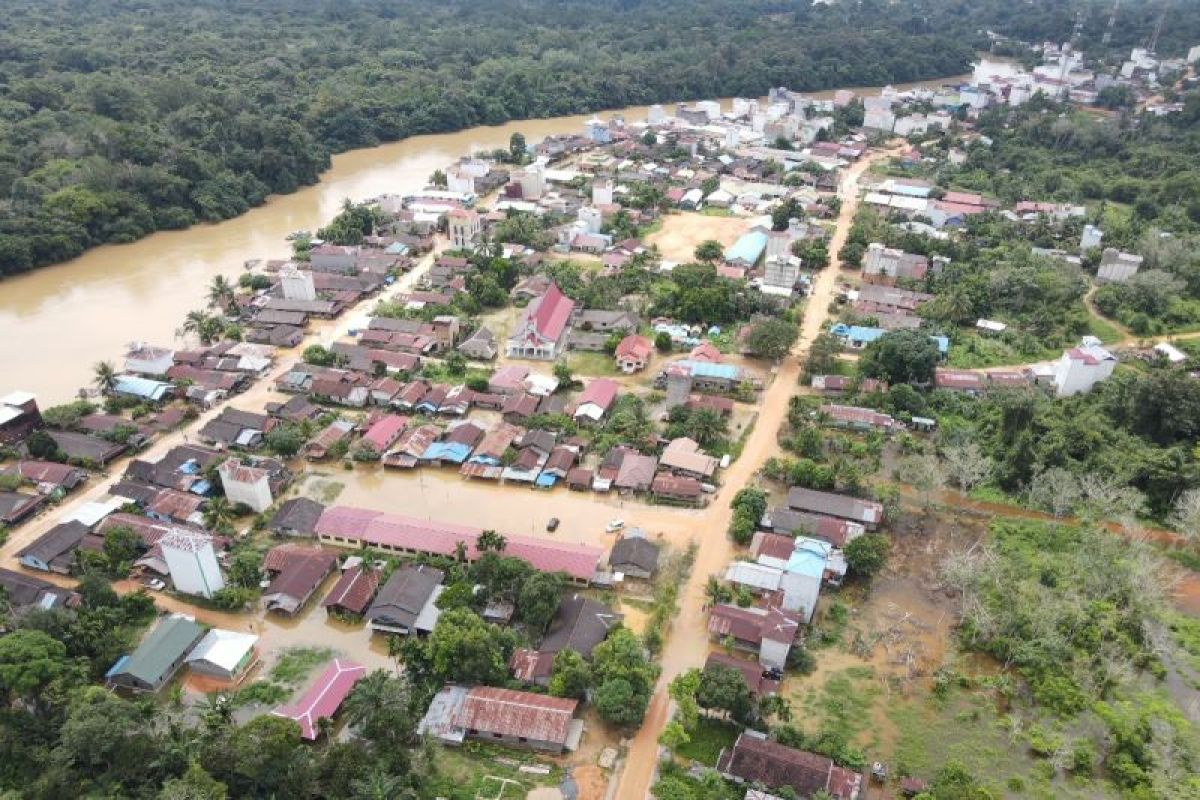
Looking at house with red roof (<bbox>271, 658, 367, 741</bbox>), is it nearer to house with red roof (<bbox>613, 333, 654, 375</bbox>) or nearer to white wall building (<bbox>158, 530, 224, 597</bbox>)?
white wall building (<bbox>158, 530, 224, 597</bbox>)

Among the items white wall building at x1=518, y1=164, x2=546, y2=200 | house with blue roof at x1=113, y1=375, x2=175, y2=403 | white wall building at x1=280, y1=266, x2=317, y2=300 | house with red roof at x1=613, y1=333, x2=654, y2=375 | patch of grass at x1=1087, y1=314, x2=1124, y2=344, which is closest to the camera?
house with blue roof at x1=113, y1=375, x2=175, y2=403

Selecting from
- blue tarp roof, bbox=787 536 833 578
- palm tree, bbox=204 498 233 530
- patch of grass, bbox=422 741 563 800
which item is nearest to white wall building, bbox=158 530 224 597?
A: palm tree, bbox=204 498 233 530

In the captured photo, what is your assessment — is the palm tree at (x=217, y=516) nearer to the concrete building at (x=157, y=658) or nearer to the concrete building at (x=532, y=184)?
the concrete building at (x=157, y=658)

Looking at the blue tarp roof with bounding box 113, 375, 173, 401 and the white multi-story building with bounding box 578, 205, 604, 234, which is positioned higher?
the white multi-story building with bounding box 578, 205, 604, 234

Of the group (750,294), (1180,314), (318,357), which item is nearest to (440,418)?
(318,357)

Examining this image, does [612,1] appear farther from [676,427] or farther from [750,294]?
[676,427]

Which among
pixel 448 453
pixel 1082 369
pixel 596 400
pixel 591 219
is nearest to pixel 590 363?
pixel 596 400

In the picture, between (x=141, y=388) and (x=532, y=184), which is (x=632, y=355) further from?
(x=532, y=184)
